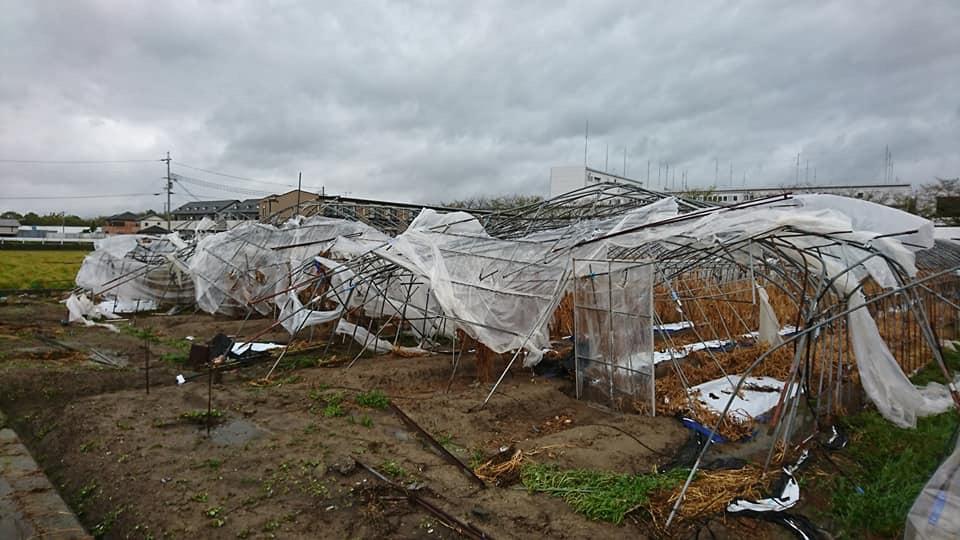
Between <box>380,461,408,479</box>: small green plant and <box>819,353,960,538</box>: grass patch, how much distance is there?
379cm

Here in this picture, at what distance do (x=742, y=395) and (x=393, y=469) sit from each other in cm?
517

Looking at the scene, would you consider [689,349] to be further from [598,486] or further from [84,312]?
[84,312]

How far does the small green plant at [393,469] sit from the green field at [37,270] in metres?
23.1

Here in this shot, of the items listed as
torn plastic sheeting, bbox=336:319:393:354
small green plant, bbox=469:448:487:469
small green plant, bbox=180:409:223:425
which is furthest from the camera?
torn plastic sheeting, bbox=336:319:393:354

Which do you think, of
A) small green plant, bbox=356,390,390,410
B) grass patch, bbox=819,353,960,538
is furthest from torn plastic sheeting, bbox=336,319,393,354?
grass patch, bbox=819,353,960,538

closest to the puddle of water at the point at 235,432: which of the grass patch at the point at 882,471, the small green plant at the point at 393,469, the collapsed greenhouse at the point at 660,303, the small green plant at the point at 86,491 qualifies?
the small green plant at the point at 86,491

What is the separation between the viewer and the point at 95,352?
10617mm

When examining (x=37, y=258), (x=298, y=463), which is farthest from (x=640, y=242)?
(x=37, y=258)

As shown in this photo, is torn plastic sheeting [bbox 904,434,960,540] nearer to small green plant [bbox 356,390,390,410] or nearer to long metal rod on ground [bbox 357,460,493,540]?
long metal rod on ground [bbox 357,460,493,540]

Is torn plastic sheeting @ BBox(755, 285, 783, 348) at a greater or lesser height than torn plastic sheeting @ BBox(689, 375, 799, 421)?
greater

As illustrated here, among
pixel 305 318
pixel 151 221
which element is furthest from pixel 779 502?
pixel 151 221

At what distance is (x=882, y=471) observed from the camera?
514cm

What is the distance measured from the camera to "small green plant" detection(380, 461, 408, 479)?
5.05 meters

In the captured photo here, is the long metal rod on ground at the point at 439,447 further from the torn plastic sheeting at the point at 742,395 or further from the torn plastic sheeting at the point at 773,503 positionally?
the torn plastic sheeting at the point at 742,395
